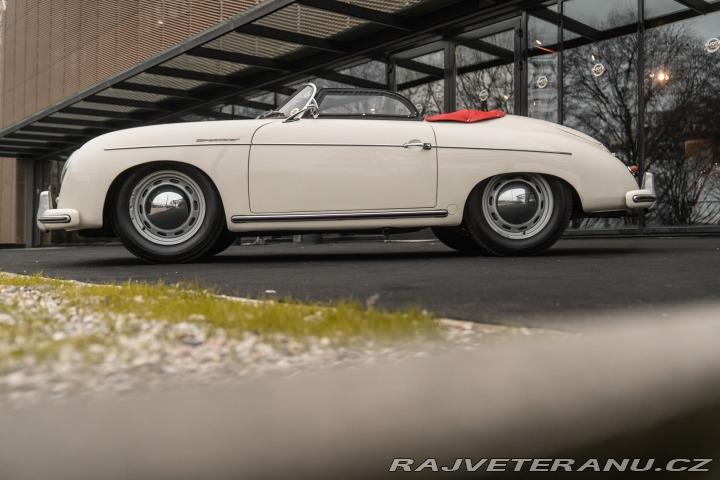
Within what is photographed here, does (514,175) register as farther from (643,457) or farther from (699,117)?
(699,117)

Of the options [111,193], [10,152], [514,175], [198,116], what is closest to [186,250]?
[111,193]

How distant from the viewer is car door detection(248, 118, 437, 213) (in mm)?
4371

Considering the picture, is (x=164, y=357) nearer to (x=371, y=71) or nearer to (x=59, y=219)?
(x=59, y=219)

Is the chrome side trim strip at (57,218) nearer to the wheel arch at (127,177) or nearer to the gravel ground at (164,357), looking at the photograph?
the wheel arch at (127,177)

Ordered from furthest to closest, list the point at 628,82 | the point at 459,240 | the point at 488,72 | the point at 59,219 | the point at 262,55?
the point at 262,55, the point at 488,72, the point at 628,82, the point at 459,240, the point at 59,219

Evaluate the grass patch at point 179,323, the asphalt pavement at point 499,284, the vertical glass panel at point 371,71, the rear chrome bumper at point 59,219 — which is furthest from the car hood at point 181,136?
the vertical glass panel at point 371,71

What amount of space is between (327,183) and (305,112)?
2.02ft

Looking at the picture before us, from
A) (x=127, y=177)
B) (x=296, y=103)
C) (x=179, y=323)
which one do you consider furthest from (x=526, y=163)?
(x=179, y=323)

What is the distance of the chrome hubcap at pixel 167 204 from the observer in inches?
175

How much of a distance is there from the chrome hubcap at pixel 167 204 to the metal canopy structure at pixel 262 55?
554cm

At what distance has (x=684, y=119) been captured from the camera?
30.0 feet

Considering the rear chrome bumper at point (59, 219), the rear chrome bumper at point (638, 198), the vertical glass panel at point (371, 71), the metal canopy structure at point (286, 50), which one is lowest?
the rear chrome bumper at point (59, 219)

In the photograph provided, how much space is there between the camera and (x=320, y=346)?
1.08 meters

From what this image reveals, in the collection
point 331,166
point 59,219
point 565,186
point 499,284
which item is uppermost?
point 331,166
